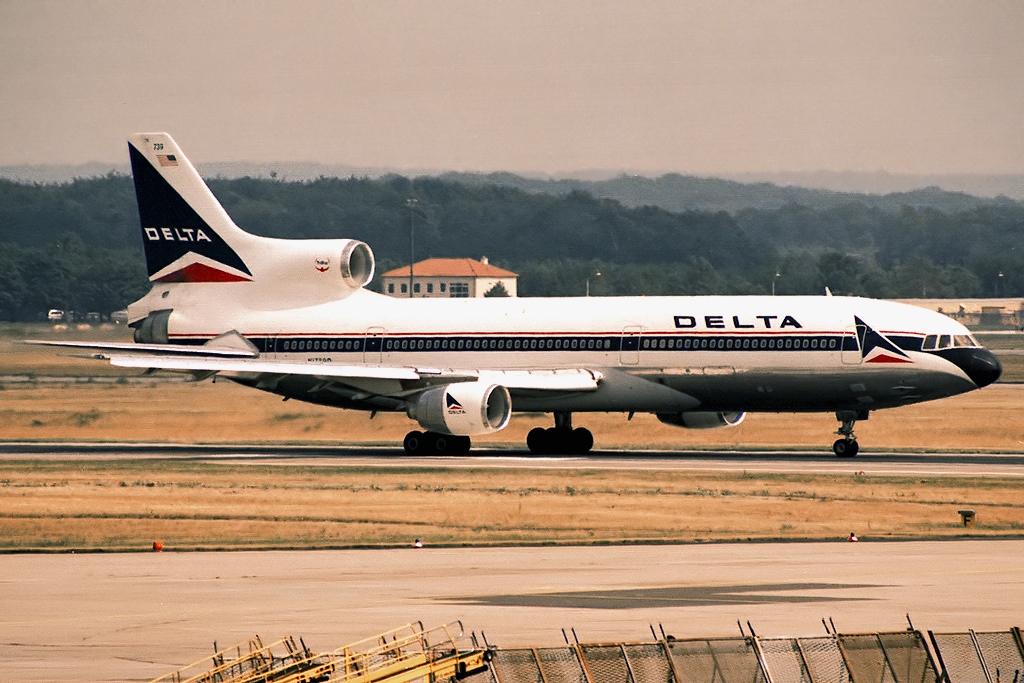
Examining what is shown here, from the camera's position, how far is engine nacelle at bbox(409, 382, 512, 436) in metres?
50.3

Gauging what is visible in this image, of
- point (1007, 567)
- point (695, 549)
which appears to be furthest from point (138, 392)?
point (1007, 567)

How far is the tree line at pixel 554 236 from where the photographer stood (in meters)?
107

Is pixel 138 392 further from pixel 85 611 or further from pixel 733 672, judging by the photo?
pixel 733 672

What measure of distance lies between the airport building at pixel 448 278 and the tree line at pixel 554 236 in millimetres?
1732

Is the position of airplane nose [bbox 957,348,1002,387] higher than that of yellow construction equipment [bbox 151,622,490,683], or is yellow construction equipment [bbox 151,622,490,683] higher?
airplane nose [bbox 957,348,1002,387]

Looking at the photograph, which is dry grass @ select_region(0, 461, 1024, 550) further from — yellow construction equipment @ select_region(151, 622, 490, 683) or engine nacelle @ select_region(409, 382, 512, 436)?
yellow construction equipment @ select_region(151, 622, 490, 683)

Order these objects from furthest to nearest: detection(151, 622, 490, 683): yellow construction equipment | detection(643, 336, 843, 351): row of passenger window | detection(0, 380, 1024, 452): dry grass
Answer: detection(0, 380, 1024, 452): dry grass < detection(643, 336, 843, 351): row of passenger window < detection(151, 622, 490, 683): yellow construction equipment

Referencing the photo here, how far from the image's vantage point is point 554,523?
1368 inches

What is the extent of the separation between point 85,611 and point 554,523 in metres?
13.5

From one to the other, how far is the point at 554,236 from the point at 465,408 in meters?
78.1

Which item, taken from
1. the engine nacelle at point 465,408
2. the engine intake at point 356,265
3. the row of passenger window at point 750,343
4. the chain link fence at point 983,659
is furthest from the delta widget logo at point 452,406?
the chain link fence at point 983,659

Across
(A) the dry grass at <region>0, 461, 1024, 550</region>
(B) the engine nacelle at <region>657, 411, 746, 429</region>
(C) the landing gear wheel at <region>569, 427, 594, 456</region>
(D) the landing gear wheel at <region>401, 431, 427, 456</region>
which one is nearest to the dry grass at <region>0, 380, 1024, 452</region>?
(B) the engine nacelle at <region>657, 411, 746, 429</region>

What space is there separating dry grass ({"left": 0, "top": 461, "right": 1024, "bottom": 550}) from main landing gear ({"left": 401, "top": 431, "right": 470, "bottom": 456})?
6503 millimetres

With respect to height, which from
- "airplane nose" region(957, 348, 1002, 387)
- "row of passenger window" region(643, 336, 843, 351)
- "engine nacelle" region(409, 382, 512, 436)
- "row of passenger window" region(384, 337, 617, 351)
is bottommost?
"engine nacelle" region(409, 382, 512, 436)
